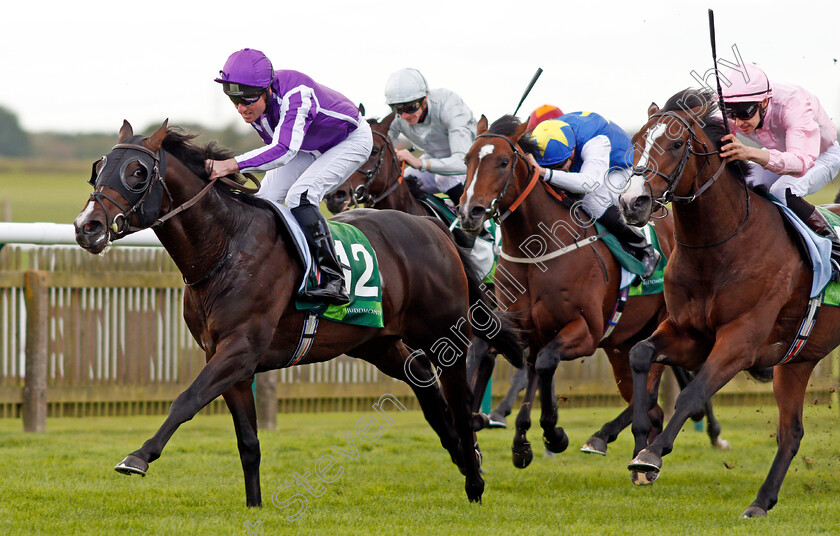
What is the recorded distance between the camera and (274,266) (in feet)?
15.8

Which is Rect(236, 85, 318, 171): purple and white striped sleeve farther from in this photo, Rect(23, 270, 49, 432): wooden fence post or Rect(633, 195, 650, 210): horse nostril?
Rect(23, 270, 49, 432): wooden fence post

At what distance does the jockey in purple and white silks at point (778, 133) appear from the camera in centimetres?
489

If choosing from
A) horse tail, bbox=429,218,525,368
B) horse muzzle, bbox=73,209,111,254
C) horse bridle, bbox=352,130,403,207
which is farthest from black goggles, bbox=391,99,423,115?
horse muzzle, bbox=73,209,111,254

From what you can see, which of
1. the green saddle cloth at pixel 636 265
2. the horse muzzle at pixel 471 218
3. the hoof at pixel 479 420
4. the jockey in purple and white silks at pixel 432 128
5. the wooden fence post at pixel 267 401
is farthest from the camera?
the wooden fence post at pixel 267 401

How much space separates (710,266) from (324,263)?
6.20ft

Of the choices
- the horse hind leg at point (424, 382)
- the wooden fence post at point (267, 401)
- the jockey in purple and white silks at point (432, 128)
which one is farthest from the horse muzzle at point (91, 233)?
the wooden fence post at point (267, 401)

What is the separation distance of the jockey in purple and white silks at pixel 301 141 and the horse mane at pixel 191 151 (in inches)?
2.6

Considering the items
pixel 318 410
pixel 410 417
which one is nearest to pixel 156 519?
pixel 318 410

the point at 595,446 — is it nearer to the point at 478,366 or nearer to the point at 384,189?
the point at 478,366

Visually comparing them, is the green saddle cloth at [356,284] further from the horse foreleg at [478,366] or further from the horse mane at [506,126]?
the horse foreleg at [478,366]

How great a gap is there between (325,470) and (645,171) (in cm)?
306

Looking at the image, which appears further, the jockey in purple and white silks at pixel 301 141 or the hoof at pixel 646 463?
the jockey in purple and white silks at pixel 301 141

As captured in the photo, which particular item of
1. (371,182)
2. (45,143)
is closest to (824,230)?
(371,182)

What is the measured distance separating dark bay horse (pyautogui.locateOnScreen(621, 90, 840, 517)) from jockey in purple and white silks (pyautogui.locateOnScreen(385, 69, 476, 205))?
8.51ft
